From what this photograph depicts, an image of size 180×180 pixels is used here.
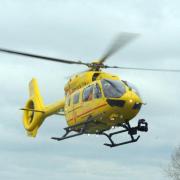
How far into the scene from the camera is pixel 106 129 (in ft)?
126

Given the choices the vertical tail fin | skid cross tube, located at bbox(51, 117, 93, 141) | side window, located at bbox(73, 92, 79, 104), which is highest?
the vertical tail fin

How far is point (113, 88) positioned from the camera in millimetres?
36375

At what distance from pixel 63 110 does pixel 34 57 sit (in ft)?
20.3

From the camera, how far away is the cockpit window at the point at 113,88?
36188 millimetres

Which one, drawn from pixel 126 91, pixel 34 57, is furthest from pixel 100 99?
pixel 34 57

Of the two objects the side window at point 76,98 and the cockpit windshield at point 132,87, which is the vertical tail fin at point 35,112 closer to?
the side window at point 76,98

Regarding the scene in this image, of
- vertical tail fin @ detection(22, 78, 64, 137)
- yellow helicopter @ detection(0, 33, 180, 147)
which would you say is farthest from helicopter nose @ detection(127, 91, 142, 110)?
vertical tail fin @ detection(22, 78, 64, 137)

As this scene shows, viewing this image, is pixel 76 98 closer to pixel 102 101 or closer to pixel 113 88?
pixel 102 101

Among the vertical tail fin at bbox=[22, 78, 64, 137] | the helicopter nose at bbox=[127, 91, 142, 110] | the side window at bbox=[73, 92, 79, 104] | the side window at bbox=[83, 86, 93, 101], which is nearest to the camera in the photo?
the helicopter nose at bbox=[127, 91, 142, 110]

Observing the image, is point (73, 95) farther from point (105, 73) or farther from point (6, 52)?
point (6, 52)

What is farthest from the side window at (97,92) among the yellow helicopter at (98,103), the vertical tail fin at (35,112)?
the vertical tail fin at (35,112)

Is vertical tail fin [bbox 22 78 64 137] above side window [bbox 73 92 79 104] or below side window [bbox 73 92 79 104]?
above

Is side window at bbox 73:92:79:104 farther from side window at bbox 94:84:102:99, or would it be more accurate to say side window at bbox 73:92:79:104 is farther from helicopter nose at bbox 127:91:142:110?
helicopter nose at bbox 127:91:142:110

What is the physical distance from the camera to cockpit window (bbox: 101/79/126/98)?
Result: 119ft
